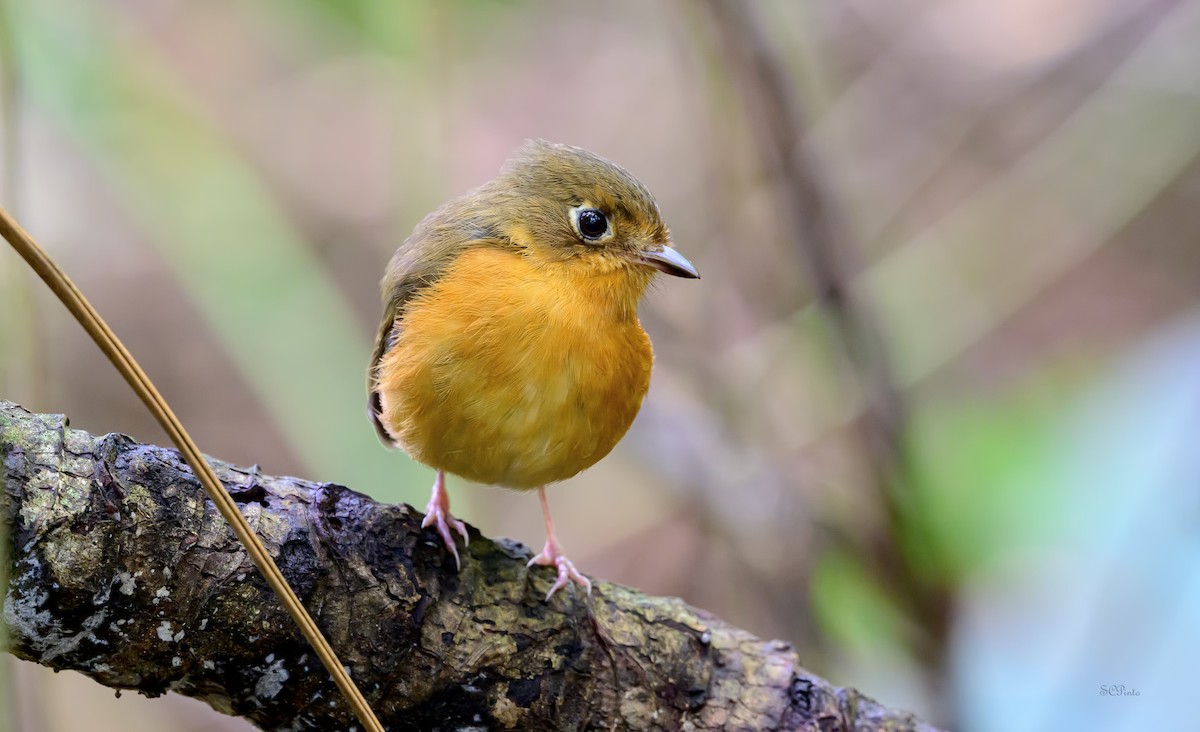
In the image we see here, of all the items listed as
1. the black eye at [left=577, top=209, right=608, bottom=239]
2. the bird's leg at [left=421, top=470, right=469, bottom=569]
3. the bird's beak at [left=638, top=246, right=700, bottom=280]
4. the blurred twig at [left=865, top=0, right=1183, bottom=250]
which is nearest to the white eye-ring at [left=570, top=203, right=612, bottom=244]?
the black eye at [left=577, top=209, right=608, bottom=239]

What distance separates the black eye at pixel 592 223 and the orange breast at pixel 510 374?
197 mm

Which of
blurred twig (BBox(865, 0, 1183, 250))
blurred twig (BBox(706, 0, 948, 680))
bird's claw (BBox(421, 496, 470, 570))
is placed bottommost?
bird's claw (BBox(421, 496, 470, 570))

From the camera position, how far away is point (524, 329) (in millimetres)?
2914

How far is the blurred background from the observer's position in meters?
4.25

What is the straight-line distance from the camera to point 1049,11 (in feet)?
22.0

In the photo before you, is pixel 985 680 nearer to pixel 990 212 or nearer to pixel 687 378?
pixel 687 378

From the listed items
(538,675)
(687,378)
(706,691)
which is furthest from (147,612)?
(687,378)

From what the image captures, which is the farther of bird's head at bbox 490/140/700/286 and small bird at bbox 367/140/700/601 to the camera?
bird's head at bbox 490/140/700/286

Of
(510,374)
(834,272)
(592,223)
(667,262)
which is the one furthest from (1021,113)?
(510,374)

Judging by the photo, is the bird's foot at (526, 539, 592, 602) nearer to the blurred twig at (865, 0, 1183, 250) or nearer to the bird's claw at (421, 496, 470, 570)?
the bird's claw at (421, 496, 470, 570)

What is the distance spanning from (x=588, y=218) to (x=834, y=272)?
142 centimetres

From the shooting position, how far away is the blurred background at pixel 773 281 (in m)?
4.25

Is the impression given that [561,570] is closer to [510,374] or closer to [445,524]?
[445,524]

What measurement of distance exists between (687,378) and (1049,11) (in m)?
3.41
